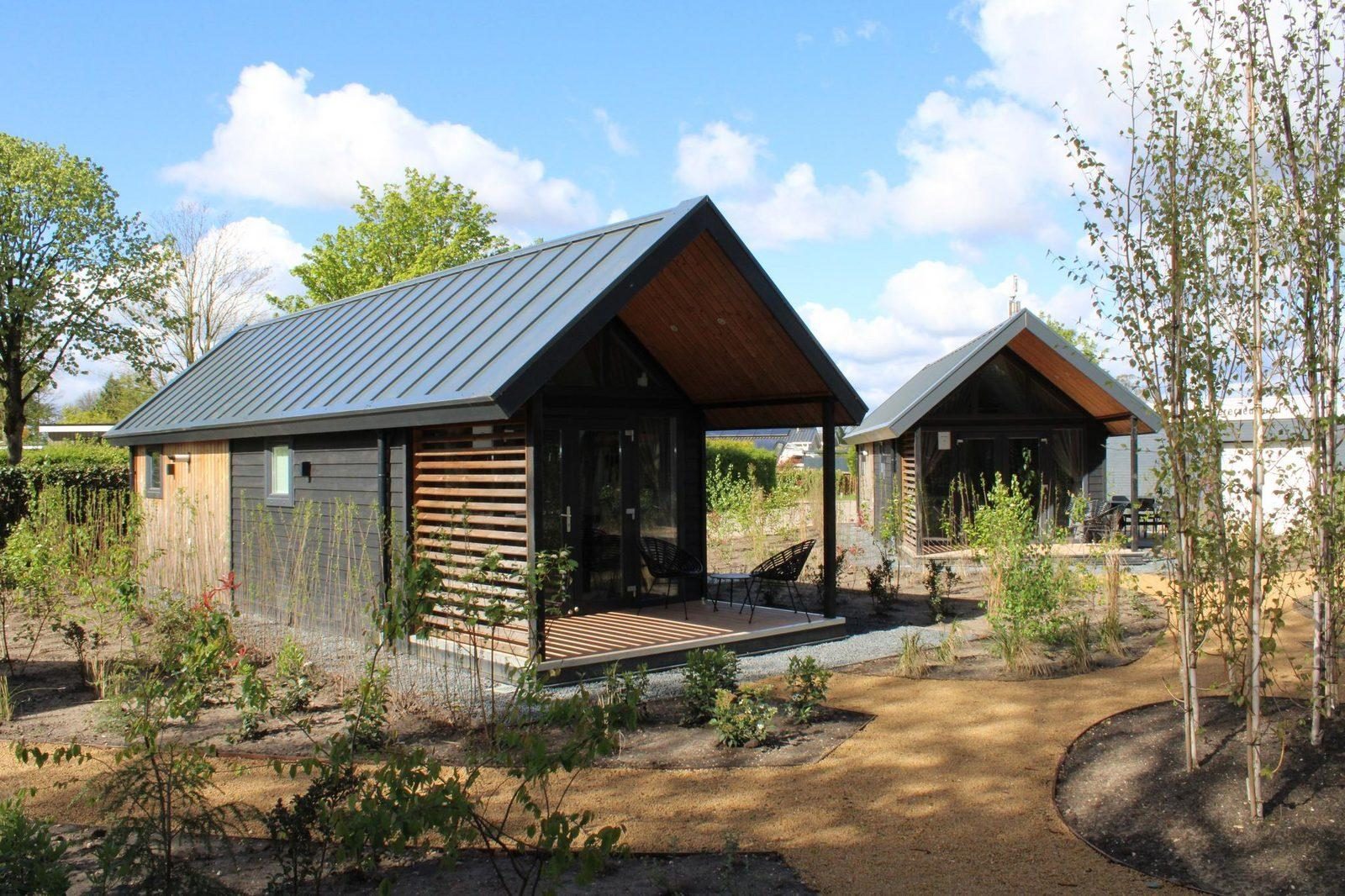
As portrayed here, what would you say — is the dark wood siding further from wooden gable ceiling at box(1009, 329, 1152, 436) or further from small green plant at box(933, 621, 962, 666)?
wooden gable ceiling at box(1009, 329, 1152, 436)

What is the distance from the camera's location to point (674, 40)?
896cm

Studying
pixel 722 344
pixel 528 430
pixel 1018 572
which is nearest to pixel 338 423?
pixel 528 430

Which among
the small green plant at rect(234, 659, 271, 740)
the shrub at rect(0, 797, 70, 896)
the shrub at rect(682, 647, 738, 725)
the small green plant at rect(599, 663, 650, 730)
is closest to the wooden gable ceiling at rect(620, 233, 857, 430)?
the small green plant at rect(599, 663, 650, 730)

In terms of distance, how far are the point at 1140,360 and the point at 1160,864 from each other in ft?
7.78

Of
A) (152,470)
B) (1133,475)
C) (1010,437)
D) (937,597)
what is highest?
(1010,437)

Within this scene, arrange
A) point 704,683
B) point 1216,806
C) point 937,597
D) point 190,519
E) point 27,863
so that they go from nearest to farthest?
1. point 27,863
2. point 1216,806
3. point 704,683
4. point 937,597
5. point 190,519

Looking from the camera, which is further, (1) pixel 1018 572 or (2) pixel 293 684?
(1) pixel 1018 572

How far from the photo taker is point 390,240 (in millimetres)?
34469

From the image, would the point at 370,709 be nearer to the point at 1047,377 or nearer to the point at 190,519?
the point at 190,519

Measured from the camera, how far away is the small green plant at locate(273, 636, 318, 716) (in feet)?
23.3

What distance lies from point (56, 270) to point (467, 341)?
22.8 m

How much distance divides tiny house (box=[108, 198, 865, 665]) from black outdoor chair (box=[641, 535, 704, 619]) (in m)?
0.23

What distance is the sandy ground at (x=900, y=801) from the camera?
4.47 meters

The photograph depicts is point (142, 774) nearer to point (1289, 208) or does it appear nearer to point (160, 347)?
point (1289, 208)
